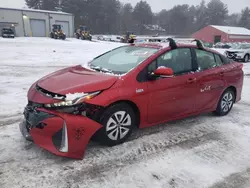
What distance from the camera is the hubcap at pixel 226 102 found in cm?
532

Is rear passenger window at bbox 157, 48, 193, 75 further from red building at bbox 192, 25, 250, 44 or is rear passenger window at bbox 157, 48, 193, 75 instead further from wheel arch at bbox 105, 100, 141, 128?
red building at bbox 192, 25, 250, 44

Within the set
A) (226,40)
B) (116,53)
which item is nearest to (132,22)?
(226,40)

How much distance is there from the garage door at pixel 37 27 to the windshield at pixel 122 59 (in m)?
A: 39.3

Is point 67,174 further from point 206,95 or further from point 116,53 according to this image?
point 206,95

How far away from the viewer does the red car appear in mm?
3205

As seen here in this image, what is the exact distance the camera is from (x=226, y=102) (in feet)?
17.7

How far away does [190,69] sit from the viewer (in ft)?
14.9

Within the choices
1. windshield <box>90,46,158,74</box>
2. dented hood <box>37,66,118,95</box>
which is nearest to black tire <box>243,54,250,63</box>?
windshield <box>90,46,158,74</box>

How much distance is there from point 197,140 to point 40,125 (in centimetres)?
258

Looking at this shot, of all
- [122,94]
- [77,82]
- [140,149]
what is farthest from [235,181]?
[77,82]

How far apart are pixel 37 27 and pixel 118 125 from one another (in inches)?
1622

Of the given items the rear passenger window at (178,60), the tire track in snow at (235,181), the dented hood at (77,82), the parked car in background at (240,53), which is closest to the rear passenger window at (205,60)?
the rear passenger window at (178,60)

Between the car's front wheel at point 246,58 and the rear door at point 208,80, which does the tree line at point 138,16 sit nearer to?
the car's front wheel at point 246,58

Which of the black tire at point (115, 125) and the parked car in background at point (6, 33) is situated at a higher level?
the parked car in background at point (6, 33)
